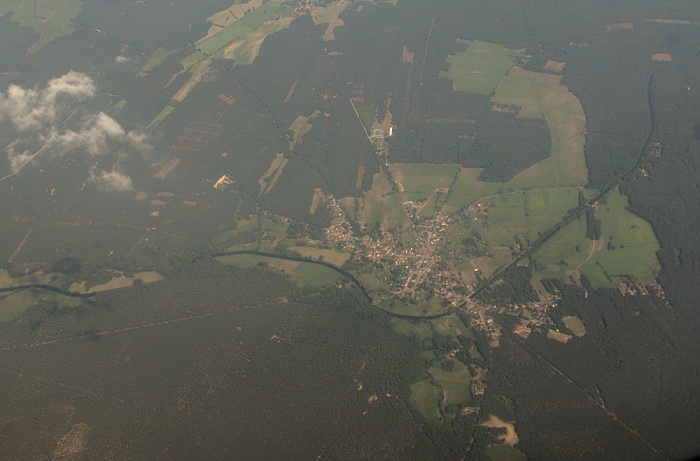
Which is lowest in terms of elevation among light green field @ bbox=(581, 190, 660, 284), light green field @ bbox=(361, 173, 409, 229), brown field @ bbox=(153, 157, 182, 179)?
light green field @ bbox=(581, 190, 660, 284)

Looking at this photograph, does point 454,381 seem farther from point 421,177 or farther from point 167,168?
point 167,168

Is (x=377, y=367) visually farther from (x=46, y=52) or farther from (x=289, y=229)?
(x=46, y=52)

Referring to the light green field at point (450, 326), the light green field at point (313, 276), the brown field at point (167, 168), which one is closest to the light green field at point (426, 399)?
the light green field at point (450, 326)

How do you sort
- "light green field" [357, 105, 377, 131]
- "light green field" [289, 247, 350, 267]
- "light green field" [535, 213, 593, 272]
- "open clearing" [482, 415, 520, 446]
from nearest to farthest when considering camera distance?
"open clearing" [482, 415, 520, 446] < "light green field" [535, 213, 593, 272] < "light green field" [289, 247, 350, 267] < "light green field" [357, 105, 377, 131]

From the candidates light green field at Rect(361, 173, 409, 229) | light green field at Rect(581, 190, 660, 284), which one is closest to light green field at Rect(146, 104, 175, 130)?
light green field at Rect(361, 173, 409, 229)

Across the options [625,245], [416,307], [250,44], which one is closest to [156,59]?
[250,44]

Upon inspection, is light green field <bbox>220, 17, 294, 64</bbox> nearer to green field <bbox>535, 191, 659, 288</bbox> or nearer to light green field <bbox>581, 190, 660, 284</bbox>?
green field <bbox>535, 191, 659, 288</bbox>

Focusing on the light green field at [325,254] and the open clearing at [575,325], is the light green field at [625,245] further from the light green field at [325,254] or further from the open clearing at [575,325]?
the light green field at [325,254]
